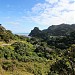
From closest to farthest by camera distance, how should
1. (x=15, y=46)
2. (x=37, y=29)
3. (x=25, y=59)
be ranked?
(x=25, y=59), (x=15, y=46), (x=37, y=29)

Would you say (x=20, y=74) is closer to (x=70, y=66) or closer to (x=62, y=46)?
(x=70, y=66)

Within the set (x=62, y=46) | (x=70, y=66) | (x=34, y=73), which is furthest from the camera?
(x=62, y=46)

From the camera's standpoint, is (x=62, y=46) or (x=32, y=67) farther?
(x=62, y=46)

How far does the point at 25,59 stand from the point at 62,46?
100ft

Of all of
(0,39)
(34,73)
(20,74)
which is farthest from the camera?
(0,39)

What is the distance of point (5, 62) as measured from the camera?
2889 cm

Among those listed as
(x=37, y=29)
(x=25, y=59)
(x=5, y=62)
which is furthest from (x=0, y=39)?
(x=37, y=29)

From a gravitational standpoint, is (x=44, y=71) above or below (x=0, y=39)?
below

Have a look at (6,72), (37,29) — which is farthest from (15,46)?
(37,29)

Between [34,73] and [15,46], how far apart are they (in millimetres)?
13493

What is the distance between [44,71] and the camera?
98.3ft

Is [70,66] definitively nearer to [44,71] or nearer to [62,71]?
[62,71]

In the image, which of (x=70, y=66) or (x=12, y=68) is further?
(x=12, y=68)

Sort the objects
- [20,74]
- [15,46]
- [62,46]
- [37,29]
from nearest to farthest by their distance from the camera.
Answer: [20,74], [15,46], [62,46], [37,29]
